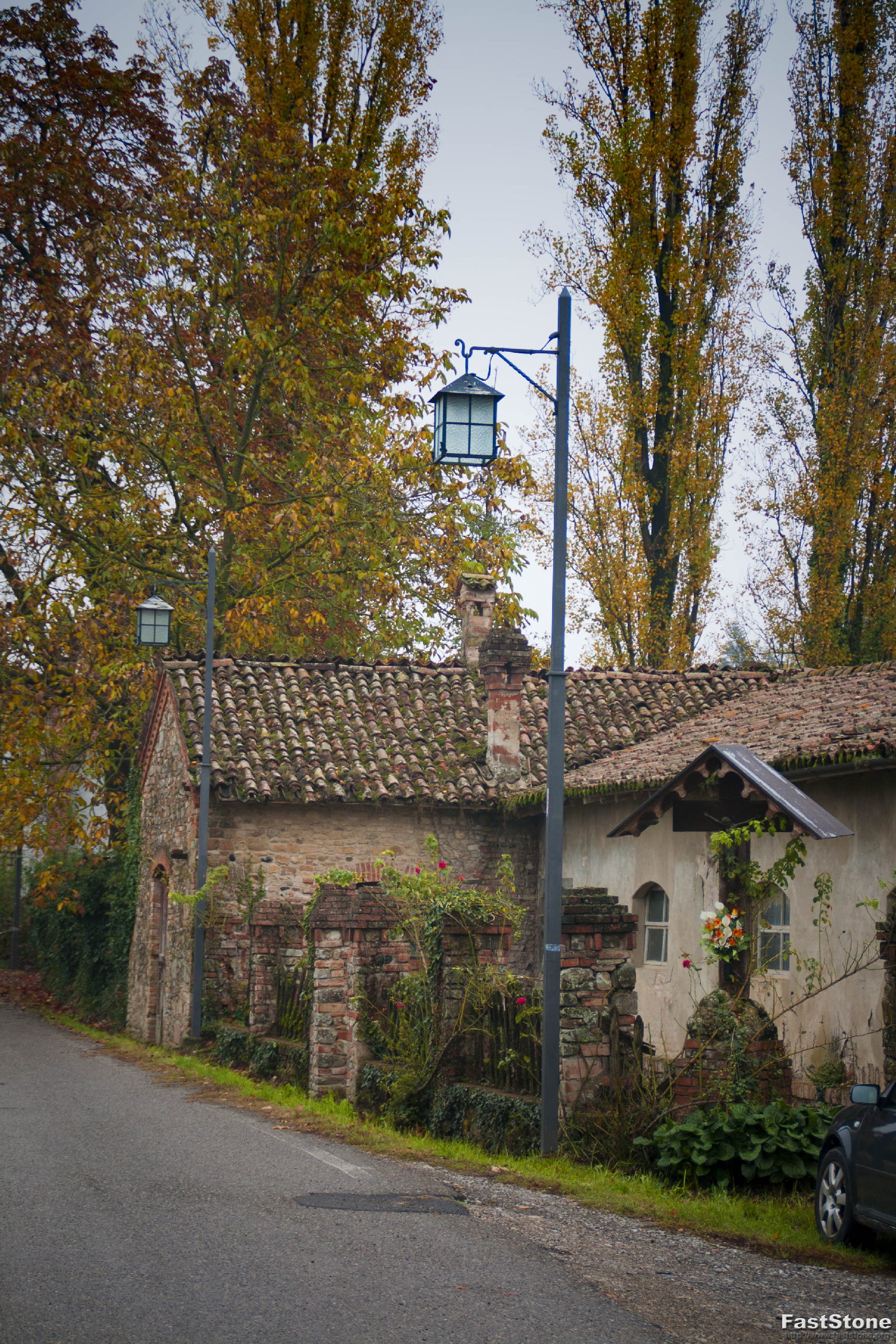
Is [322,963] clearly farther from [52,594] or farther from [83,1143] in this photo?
[52,594]

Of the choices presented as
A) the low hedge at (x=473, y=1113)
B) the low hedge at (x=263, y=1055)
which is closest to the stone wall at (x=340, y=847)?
the low hedge at (x=263, y=1055)

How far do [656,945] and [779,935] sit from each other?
2.66 meters

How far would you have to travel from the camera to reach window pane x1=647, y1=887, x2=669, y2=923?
51.8 feet

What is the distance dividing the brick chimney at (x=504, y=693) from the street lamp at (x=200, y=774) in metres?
4.44

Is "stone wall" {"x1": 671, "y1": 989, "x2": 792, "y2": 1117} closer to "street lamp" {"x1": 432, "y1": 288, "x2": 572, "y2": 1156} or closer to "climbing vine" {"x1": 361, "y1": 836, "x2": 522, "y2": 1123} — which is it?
"street lamp" {"x1": 432, "y1": 288, "x2": 572, "y2": 1156}

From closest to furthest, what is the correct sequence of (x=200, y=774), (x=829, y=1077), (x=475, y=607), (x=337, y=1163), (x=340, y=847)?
(x=337, y=1163), (x=829, y=1077), (x=200, y=774), (x=340, y=847), (x=475, y=607)

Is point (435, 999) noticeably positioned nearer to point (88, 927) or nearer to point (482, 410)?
point (482, 410)

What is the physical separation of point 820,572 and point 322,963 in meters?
14.2

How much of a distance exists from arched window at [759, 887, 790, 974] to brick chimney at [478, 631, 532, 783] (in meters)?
6.31

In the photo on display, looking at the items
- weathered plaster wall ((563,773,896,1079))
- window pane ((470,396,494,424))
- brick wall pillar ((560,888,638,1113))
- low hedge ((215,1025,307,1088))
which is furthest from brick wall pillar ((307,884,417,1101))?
window pane ((470,396,494,424))

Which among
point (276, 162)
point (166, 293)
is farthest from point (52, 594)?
point (276, 162)

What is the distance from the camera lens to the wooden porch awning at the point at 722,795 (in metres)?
9.23

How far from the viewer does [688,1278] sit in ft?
20.4

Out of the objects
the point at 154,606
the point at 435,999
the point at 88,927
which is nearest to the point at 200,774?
the point at 154,606
